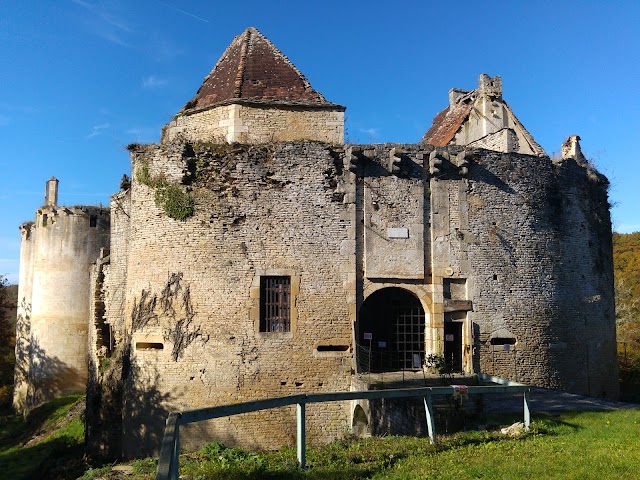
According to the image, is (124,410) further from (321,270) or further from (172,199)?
(321,270)

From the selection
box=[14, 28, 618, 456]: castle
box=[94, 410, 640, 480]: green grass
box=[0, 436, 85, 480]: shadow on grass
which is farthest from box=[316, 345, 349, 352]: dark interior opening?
box=[0, 436, 85, 480]: shadow on grass

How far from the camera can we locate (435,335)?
14.6 m

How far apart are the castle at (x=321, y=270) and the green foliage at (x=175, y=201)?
0.13 ft

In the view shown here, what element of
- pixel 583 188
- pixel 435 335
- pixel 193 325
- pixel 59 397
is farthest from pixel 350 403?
pixel 59 397

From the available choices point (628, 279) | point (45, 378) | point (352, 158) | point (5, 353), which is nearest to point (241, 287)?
point (352, 158)

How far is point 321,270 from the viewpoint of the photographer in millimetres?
14234

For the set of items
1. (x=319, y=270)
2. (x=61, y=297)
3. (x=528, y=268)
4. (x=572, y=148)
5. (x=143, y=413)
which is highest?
(x=572, y=148)

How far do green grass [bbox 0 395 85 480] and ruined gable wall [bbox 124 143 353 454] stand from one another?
3958 millimetres

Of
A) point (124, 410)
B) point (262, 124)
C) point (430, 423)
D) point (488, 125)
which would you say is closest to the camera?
point (430, 423)

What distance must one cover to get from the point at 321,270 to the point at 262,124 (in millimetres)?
4528

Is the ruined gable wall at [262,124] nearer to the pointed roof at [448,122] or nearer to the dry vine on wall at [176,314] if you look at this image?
the dry vine on wall at [176,314]

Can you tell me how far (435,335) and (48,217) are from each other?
61.5ft

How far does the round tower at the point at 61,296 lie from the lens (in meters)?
25.1

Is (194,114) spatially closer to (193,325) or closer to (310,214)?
(310,214)
